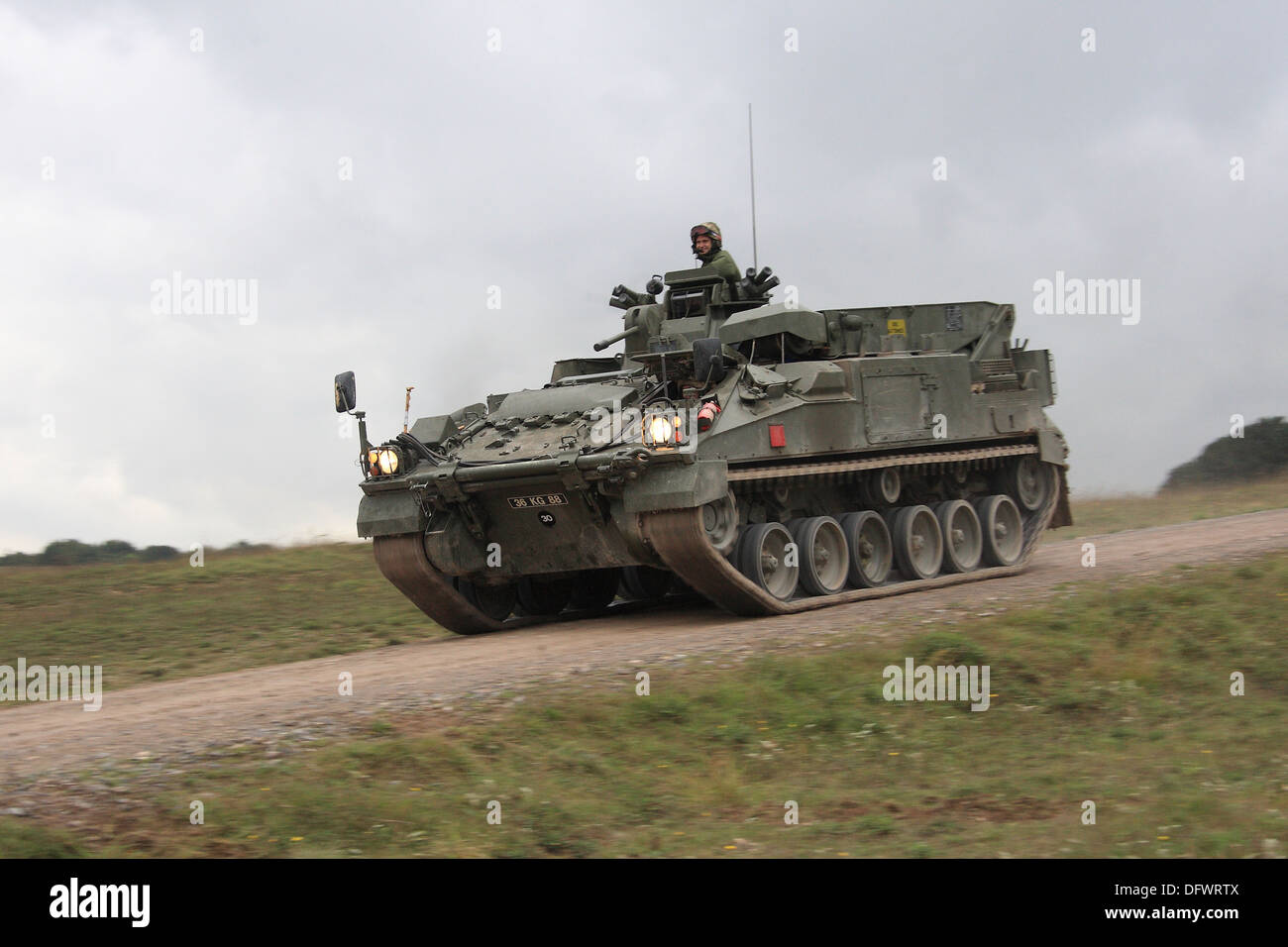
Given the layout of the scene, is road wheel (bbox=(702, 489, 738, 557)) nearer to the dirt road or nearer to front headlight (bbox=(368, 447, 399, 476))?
the dirt road

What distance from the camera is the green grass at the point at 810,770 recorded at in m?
7.27

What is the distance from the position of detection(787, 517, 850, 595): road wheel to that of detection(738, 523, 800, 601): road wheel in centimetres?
17

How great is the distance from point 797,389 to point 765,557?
5.97 ft

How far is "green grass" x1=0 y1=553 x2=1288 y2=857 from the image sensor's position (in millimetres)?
7273

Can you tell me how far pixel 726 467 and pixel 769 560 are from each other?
1458 millimetres

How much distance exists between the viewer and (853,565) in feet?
53.5

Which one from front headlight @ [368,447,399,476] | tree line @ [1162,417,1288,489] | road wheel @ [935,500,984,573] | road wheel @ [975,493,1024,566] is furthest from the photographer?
tree line @ [1162,417,1288,489]

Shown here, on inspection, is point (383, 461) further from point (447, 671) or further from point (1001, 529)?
point (1001, 529)

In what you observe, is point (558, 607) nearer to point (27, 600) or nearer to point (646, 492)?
point (646, 492)

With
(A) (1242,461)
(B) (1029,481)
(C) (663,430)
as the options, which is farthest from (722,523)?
(A) (1242,461)

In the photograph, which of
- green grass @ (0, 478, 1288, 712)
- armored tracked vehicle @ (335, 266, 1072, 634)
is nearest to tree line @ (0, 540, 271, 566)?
green grass @ (0, 478, 1288, 712)

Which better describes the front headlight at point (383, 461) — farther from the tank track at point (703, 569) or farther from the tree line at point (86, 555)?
the tree line at point (86, 555)

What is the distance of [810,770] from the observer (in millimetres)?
9047

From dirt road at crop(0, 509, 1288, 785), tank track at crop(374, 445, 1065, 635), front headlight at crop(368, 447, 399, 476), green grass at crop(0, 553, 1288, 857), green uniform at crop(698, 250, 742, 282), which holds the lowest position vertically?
green grass at crop(0, 553, 1288, 857)
